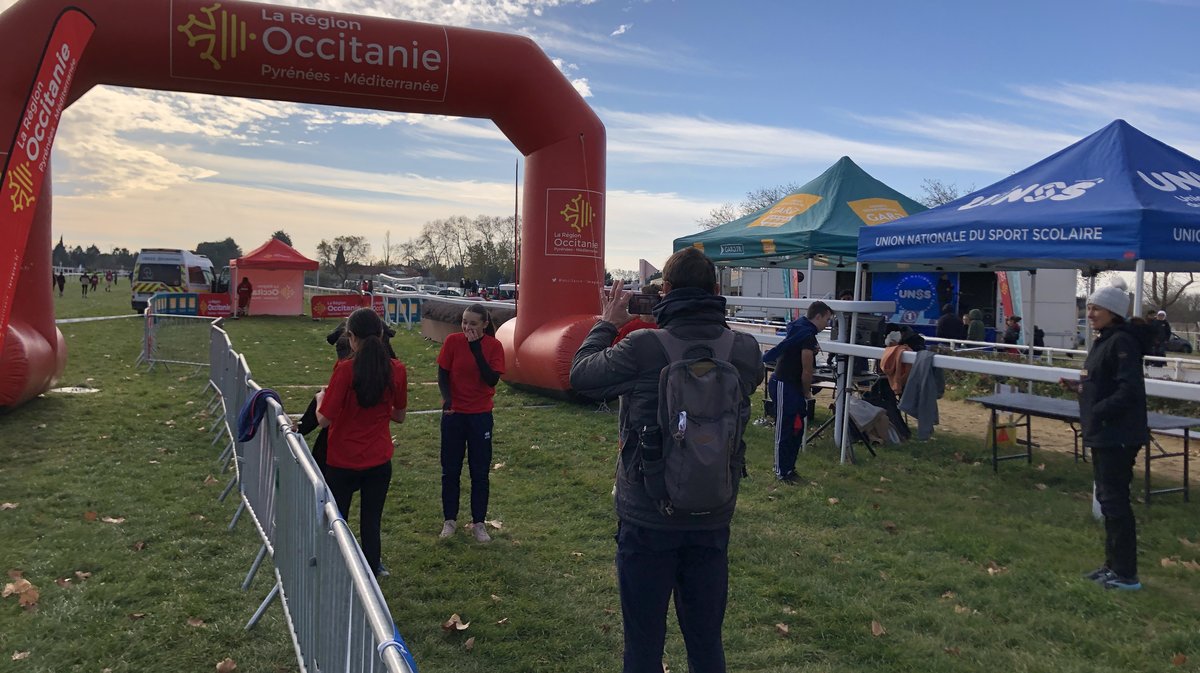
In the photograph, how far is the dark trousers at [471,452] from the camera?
560 centimetres

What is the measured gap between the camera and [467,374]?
5547 mm

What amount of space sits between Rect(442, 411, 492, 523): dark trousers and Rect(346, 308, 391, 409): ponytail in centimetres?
128

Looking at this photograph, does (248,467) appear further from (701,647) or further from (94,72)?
(94,72)

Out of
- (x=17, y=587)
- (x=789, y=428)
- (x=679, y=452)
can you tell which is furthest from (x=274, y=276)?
(x=679, y=452)

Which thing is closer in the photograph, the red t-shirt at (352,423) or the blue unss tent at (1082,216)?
the red t-shirt at (352,423)

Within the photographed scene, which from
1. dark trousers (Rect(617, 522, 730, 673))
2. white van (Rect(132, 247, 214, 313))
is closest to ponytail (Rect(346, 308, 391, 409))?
dark trousers (Rect(617, 522, 730, 673))

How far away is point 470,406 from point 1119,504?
14.0 ft

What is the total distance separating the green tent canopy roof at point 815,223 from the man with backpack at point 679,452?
9.60m

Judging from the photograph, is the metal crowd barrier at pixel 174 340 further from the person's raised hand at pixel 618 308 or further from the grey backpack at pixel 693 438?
the grey backpack at pixel 693 438

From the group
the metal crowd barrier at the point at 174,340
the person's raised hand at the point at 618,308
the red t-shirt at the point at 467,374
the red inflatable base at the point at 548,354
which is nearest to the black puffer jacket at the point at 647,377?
the person's raised hand at the point at 618,308

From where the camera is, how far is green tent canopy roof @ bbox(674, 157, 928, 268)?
1241 cm

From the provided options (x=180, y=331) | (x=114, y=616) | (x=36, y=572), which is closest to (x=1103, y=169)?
(x=114, y=616)

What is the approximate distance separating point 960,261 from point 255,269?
2499 centimetres

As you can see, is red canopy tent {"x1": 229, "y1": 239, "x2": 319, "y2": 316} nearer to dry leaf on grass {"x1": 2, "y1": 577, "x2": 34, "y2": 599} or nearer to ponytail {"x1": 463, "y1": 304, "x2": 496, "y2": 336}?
ponytail {"x1": 463, "y1": 304, "x2": 496, "y2": 336}
